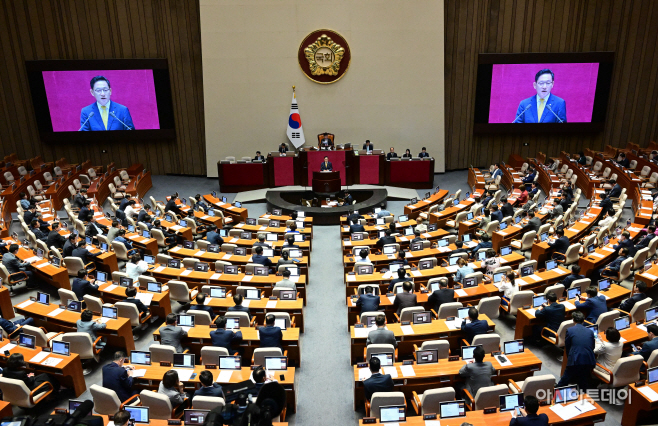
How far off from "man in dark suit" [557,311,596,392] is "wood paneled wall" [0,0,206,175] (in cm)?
1965

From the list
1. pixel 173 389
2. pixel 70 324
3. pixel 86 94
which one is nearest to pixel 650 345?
pixel 173 389

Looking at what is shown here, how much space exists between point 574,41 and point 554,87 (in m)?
2.30

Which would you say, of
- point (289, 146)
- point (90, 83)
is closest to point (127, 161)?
point (90, 83)

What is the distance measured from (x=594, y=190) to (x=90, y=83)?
2123 cm

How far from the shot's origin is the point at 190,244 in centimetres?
1297

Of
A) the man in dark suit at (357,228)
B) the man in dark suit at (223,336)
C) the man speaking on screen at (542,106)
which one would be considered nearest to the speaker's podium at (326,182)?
the man in dark suit at (357,228)

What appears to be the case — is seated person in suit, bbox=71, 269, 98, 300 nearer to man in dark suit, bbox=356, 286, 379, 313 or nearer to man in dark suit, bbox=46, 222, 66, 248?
man in dark suit, bbox=46, 222, 66, 248

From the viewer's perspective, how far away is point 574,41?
71.8ft

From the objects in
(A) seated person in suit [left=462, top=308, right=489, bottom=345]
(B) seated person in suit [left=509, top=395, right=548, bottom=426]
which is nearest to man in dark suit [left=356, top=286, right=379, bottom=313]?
(A) seated person in suit [left=462, top=308, right=489, bottom=345]

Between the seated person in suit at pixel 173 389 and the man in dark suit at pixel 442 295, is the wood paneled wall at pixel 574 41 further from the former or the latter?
the seated person in suit at pixel 173 389

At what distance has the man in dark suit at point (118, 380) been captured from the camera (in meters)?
7.00

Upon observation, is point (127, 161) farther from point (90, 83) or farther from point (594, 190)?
point (594, 190)

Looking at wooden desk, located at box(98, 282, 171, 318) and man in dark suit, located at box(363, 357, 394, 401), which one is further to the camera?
wooden desk, located at box(98, 282, 171, 318)

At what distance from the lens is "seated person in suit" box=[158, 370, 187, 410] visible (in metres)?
6.54
